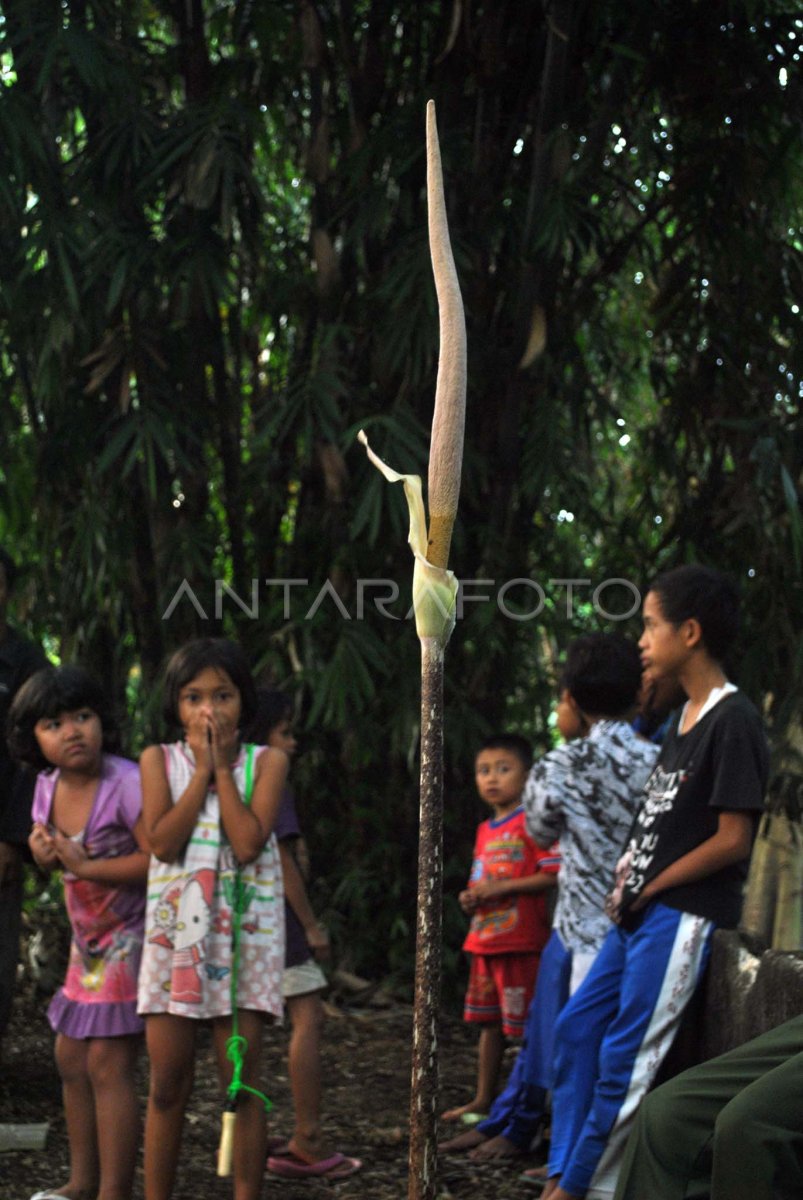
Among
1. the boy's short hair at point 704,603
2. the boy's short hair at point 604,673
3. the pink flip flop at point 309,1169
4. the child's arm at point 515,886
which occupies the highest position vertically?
the boy's short hair at point 704,603

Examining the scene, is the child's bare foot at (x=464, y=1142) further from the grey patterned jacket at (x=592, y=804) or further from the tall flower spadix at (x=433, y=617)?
the tall flower spadix at (x=433, y=617)

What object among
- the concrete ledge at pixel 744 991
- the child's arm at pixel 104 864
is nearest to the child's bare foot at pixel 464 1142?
the concrete ledge at pixel 744 991

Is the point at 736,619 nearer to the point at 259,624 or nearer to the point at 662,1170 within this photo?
the point at 662,1170

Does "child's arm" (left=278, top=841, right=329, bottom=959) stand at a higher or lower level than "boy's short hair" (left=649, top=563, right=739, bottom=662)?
lower

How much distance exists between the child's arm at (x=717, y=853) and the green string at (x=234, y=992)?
0.70m

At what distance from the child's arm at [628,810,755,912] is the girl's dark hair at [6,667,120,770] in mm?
1064

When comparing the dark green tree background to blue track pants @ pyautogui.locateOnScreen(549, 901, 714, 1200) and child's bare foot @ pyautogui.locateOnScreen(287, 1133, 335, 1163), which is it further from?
blue track pants @ pyautogui.locateOnScreen(549, 901, 714, 1200)

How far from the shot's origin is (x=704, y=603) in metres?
2.53

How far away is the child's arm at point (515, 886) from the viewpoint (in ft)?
10.9

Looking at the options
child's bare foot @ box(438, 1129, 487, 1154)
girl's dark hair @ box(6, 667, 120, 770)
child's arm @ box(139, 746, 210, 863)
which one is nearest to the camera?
child's arm @ box(139, 746, 210, 863)

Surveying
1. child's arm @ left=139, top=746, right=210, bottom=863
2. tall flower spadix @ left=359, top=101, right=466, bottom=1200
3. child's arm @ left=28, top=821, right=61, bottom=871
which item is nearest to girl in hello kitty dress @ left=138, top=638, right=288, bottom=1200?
child's arm @ left=139, top=746, right=210, bottom=863

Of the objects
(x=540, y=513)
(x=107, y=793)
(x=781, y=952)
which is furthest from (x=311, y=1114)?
(x=540, y=513)

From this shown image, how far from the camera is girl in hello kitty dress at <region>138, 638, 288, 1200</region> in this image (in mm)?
2459

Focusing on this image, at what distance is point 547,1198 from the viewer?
2.59 m
